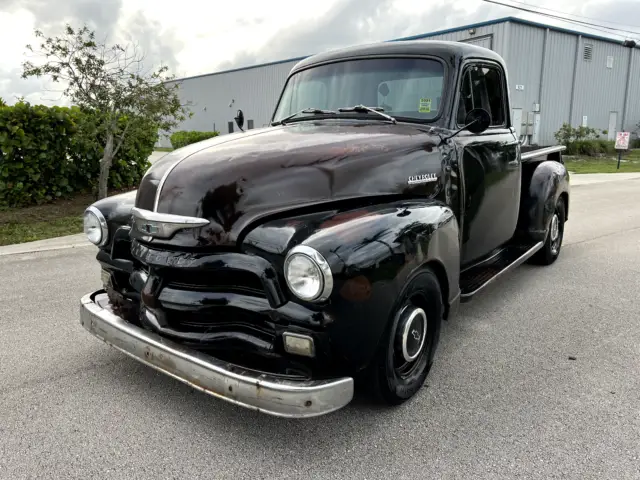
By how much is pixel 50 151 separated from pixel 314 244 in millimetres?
8784

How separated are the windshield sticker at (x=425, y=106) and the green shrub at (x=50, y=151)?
305 inches

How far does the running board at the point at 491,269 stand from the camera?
3832mm

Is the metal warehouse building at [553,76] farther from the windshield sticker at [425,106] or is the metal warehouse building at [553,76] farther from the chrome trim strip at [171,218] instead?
the chrome trim strip at [171,218]

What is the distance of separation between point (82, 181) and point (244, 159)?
8725 millimetres

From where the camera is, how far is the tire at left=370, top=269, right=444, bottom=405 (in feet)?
8.87

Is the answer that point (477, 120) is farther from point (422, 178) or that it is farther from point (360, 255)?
point (360, 255)

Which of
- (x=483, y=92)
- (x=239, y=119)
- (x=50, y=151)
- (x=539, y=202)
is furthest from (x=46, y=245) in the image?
(x=539, y=202)

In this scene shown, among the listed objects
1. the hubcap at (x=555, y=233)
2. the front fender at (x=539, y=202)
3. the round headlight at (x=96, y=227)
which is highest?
the round headlight at (x=96, y=227)

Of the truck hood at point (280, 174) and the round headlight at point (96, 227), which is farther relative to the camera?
the round headlight at point (96, 227)

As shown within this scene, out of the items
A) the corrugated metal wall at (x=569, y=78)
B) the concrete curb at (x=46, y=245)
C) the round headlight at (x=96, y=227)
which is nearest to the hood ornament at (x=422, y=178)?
the round headlight at (x=96, y=227)

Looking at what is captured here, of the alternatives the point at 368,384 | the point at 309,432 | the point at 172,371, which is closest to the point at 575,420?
the point at 368,384

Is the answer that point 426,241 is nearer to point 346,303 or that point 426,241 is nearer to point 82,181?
point 346,303

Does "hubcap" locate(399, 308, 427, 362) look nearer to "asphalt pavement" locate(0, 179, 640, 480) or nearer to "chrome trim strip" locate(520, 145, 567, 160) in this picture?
"asphalt pavement" locate(0, 179, 640, 480)

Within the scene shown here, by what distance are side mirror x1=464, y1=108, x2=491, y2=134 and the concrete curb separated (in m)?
5.48
